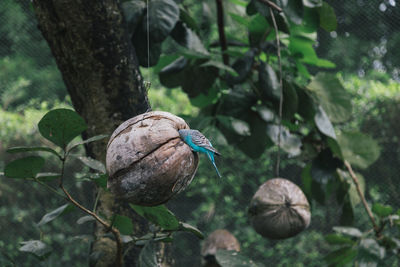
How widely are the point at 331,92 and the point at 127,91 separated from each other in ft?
1.86

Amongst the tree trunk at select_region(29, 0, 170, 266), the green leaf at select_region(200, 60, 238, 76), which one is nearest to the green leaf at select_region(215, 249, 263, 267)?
the tree trunk at select_region(29, 0, 170, 266)

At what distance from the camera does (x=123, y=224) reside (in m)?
0.70

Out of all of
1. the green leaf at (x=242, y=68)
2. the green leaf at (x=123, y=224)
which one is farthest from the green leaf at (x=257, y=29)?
the green leaf at (x=123, y=224)

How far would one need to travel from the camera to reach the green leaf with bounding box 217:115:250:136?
3.47 ft

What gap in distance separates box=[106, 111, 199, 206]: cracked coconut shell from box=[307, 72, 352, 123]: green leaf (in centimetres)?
73

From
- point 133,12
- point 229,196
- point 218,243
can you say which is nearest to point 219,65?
point 133,12

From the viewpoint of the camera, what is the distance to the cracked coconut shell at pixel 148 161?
48 centimetres

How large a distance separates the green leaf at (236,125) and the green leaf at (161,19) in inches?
9.0

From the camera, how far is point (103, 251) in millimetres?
824

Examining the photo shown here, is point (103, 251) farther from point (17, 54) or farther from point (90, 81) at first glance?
point (17, 54)

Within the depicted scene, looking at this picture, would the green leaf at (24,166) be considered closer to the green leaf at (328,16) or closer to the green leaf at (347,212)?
the green leaf at (328,16)

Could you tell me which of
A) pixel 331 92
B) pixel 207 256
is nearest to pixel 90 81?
pixel 331 92

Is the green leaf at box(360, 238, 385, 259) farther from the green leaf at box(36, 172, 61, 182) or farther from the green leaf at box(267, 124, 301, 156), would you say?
the green leaf at box(36, 172, 61, 182)

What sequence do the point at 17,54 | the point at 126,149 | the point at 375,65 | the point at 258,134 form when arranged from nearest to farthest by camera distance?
the point at 126,149 < the point at 258,134 < the point at 17,54 < the point at 375,65
